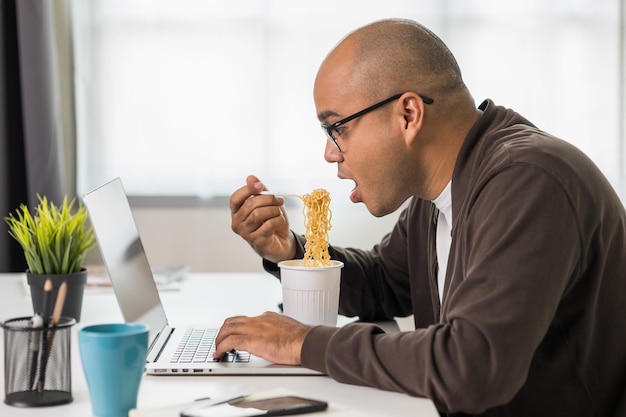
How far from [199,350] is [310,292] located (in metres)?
0.25

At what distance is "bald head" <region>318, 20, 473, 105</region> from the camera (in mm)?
1526

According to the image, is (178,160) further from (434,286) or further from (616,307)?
(616,307)

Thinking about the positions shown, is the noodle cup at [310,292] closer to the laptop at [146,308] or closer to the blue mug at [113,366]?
the laptop at [146,308]

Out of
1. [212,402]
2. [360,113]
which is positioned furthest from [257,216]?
[212,402]

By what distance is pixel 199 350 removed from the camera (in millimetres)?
1467

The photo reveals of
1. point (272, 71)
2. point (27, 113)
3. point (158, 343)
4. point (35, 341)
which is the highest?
point (272, 71)

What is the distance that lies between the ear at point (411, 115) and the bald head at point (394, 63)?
0.05 ft

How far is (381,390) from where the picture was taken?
1.23 meters

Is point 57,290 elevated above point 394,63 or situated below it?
below

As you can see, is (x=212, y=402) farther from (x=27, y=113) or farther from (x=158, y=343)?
(x=27, y=113)

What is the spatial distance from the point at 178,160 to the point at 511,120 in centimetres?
216

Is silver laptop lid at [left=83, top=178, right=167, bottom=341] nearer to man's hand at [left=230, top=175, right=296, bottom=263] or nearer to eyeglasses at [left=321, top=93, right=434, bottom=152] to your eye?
man's hand at [left=230, top=175, right=296, bottom=263]

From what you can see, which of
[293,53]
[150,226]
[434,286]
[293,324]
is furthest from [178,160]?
[293,324]

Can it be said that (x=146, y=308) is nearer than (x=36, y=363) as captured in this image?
No
